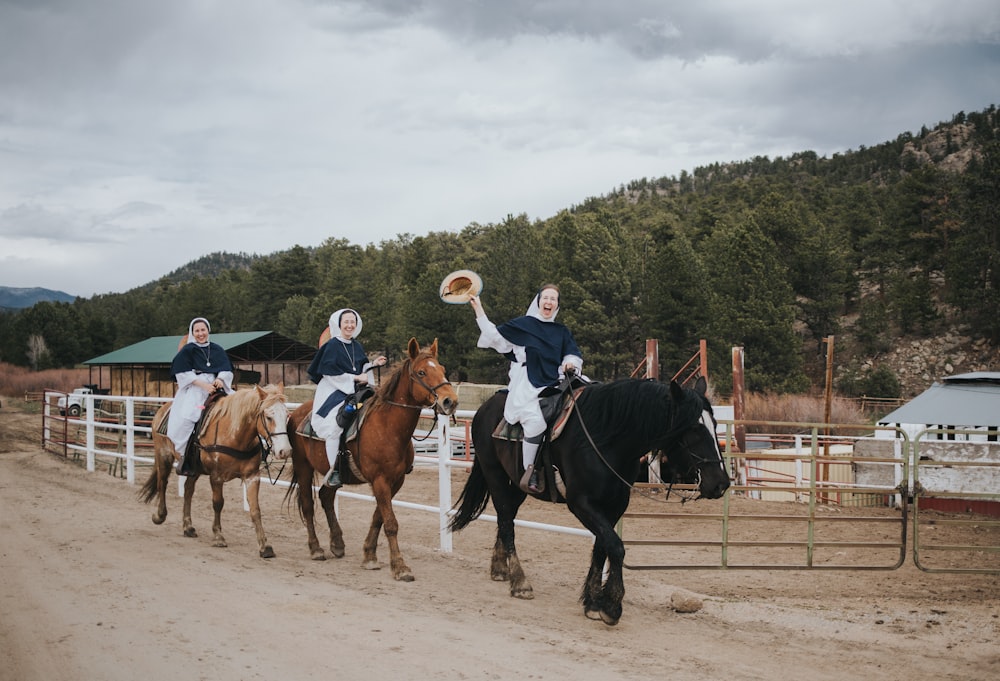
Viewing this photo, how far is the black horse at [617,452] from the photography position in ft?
19.6

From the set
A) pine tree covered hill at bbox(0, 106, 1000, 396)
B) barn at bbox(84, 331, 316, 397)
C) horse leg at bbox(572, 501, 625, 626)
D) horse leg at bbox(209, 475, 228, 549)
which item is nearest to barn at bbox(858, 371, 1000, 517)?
horse leg at bbox(572, 501, 625, 626)

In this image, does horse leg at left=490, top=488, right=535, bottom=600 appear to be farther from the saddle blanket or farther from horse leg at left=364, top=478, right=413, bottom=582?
horse leg at left=364, top=478, right=413, bottom=582

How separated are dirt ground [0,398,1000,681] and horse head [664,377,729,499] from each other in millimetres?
1128

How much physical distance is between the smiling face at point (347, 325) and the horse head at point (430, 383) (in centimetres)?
112

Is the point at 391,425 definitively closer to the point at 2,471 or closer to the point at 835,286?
the point at 2,471

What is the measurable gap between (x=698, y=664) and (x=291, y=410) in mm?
5648

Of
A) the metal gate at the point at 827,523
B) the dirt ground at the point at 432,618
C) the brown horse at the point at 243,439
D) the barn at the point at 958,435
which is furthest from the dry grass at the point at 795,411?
the brown horse at the point at 243,439

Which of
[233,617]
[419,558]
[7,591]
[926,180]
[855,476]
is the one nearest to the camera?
[233,617]

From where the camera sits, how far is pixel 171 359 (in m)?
40.4

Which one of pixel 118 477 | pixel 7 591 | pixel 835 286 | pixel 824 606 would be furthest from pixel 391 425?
pixel 835 286

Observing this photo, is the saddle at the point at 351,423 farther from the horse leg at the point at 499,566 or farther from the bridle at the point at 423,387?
the horse leg at the point at 499,566

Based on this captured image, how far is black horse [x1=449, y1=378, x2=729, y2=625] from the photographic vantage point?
19.6 feet

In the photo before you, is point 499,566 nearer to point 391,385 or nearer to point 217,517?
point 391,385

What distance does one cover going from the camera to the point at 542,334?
697 centimetres
